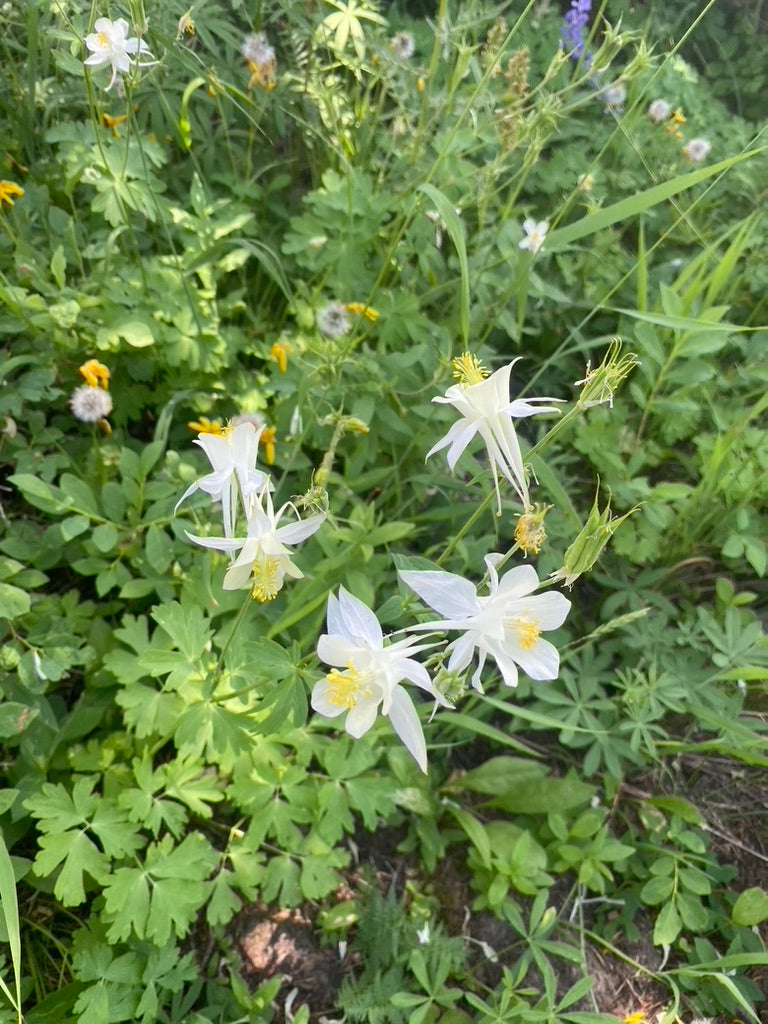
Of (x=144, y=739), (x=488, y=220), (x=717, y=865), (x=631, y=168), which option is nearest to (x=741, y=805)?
(x=717, y=865)

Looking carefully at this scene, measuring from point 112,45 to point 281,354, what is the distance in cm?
71

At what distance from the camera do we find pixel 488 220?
2.26m

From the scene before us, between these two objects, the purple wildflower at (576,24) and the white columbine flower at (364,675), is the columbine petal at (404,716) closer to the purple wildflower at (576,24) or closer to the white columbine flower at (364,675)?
the white columbine flower at (364,675)

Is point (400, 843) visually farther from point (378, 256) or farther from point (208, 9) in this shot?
point (208, 9)

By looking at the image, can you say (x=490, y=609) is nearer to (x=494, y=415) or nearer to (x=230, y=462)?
(x=494, y=415)

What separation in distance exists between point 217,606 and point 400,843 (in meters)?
0.75

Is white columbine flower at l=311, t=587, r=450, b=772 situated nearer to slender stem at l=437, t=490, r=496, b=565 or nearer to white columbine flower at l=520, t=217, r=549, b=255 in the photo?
slender stem at l=437, t=490, r=496, b=565

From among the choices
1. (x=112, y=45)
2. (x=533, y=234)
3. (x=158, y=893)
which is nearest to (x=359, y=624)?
(x=158, y=893)

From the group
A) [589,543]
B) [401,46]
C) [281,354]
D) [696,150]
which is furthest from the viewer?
[696,150]

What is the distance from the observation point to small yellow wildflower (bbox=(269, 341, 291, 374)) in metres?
1.93

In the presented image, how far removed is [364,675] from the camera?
999 millimetres

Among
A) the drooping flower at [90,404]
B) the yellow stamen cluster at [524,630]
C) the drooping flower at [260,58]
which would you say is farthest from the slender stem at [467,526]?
the drooping flower at [260,58]

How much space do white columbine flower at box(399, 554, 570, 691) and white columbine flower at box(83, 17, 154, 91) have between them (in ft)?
4.08

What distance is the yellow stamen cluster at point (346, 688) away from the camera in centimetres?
100
